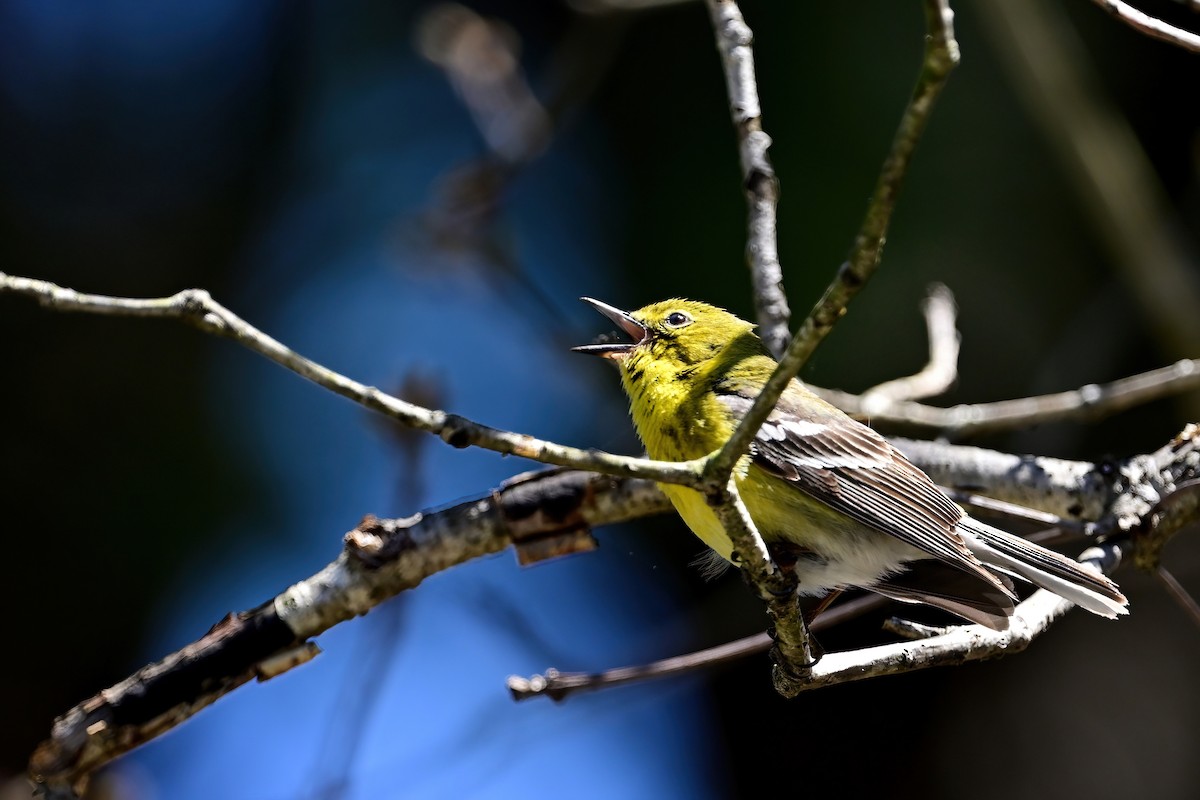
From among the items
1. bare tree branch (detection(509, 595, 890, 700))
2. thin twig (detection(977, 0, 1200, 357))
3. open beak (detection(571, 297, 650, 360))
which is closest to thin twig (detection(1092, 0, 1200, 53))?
bare tree branch (detection(509, 595, 890, 700))

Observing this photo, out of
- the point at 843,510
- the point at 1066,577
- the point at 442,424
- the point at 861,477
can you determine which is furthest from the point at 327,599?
the point at 1066,577

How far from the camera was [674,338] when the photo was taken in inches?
176

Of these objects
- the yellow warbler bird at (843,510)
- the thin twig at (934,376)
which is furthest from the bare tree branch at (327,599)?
the thin twig at (934,376)

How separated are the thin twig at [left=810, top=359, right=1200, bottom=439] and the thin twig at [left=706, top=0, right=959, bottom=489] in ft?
8.07

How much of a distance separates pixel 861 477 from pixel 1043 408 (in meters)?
1.02

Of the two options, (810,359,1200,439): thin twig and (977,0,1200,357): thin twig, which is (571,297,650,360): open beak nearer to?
(810,359,1200,439): thin twig

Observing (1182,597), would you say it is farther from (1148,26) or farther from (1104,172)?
(1104,172)

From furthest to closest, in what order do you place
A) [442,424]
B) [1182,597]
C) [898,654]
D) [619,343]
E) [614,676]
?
[619,343]
[614,676]
[1182,597]
[898,654]
[442,424]

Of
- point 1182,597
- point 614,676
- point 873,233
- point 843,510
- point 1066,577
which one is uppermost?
point 873,233

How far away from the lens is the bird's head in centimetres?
436

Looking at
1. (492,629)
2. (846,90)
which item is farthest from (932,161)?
(492,629)

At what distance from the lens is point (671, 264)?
668 cm

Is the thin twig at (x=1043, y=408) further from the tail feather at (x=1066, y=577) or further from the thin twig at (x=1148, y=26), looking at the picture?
the thin twig at (x=1148, y=26)

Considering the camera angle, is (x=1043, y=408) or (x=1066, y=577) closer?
Result: (x=1066, y=577)
